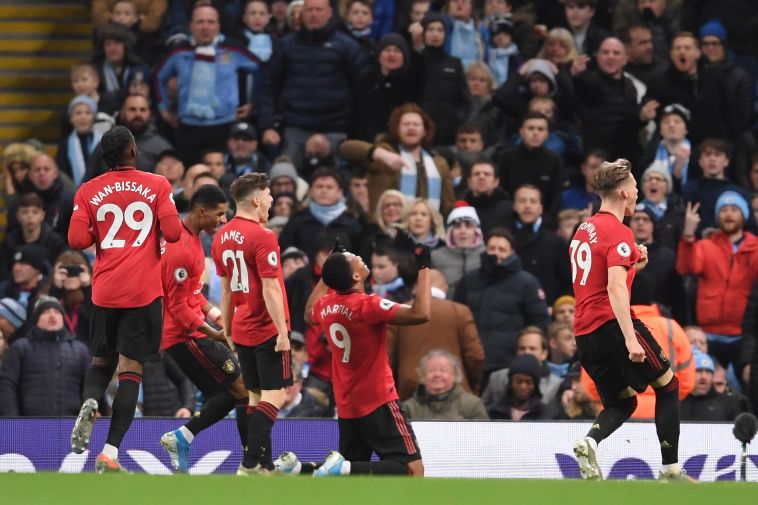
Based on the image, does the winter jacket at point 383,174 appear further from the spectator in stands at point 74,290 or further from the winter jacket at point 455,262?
the spectator in stands at point 74,290

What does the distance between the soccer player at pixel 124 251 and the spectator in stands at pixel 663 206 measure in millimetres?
6766

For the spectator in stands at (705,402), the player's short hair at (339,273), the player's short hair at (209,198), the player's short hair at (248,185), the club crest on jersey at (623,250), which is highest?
the player's short hair at (248,185)

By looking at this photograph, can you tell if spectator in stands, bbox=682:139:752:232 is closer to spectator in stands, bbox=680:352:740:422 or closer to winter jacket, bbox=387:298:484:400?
spectator in stands, bbox=680:352:740:422

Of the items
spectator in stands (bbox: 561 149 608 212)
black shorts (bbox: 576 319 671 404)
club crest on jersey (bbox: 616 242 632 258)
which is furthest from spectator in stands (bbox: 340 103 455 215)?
club crest on jersey (bbox: 616 242 632 258)

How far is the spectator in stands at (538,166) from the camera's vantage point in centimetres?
1733

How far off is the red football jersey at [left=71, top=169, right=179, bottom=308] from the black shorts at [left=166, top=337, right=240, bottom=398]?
1000mm

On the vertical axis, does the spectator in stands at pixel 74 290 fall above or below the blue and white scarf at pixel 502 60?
below

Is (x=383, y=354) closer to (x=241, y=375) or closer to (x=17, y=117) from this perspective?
(x=241, y=375)

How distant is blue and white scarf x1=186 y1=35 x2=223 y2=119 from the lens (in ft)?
60.4

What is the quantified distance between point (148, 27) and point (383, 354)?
9221 millimetres

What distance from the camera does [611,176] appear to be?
37.4 ft

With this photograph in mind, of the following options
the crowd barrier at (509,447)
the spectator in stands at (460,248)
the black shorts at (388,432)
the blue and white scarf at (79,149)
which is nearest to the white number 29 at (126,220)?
the black shorts at (388,432)

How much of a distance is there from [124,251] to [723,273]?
7002 millimetres

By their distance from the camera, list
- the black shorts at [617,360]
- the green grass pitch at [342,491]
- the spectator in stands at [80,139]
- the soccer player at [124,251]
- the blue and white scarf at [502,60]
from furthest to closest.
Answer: the blue and white scarf at [502,60], the spectator in stands at [80,139], the black shorts at [617,360], the soccer player at [124,251], the green grass pitch at [342,491]
